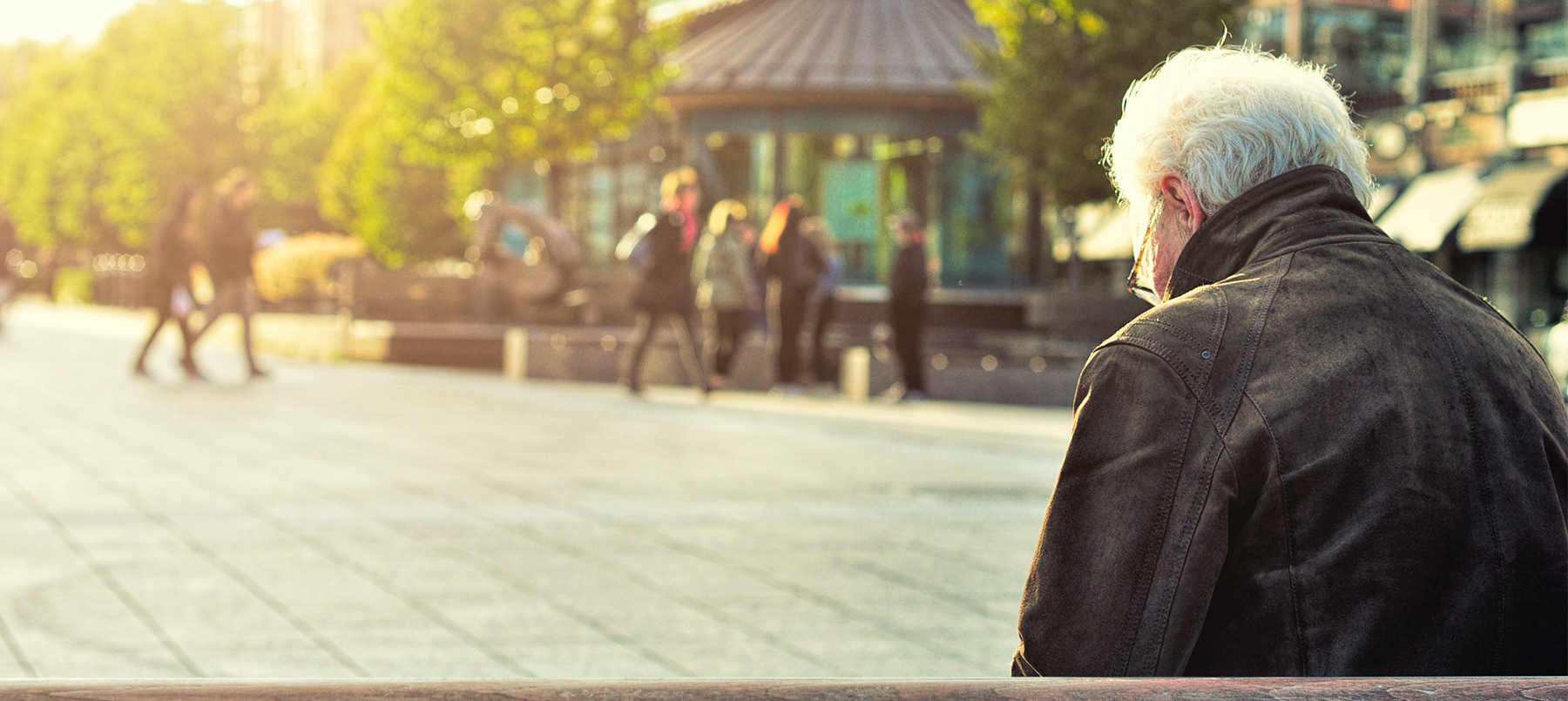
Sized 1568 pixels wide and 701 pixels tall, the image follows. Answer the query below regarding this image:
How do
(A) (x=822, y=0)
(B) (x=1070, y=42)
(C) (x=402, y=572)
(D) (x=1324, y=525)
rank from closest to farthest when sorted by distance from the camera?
(D) (x=1324, y=525) < (C) (x=402, y=572) < (B) (x=1070, y=42) < (A) (x=822, y=0)

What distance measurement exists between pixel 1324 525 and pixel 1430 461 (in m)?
0.14

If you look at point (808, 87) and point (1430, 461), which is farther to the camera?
point (808, 87)

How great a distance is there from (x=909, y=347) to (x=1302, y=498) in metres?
13.4

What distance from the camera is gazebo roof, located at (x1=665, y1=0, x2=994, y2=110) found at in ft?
102

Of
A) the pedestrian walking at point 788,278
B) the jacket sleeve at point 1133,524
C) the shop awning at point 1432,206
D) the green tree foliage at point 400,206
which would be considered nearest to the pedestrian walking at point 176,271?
the pedestrian walking at point 788,278

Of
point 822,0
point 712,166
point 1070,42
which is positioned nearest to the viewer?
point 1070,42

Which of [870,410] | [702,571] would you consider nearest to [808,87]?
[870,410]

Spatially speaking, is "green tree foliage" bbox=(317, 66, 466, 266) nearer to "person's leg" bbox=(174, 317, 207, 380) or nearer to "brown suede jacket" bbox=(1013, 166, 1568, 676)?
"person's leg" bbox=(174, 317, 207, 380)

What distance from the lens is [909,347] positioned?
15.3m

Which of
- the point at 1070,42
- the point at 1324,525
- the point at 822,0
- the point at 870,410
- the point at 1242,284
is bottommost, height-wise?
the point at 870,410

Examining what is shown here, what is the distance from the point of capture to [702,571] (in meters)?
6.45

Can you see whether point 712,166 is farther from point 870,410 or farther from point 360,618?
point 360,618

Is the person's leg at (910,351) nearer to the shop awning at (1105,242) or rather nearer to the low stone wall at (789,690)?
the shop awning at (1105,242)

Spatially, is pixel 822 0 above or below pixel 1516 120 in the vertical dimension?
above
